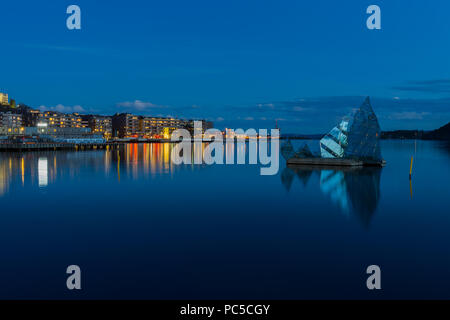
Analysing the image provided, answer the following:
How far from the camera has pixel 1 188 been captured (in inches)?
1148

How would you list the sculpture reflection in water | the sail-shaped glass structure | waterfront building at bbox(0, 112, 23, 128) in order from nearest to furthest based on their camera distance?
the sculpture reflection in water → the sail-shaped glass structure → waterfront building at bbox(0, 112, 23, 128)

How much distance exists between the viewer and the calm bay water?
1038 centimetres

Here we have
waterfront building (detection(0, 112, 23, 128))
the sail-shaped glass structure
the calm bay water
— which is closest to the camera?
the calm bay water

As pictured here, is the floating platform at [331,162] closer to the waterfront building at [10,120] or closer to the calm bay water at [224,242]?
the calm bay water at [224,242]

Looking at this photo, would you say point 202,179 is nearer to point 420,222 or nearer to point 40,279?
point 420,222

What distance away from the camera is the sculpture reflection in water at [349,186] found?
872 inches

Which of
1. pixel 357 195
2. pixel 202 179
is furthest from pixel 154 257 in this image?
pixel 202 179

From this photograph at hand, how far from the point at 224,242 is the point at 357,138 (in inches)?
1335

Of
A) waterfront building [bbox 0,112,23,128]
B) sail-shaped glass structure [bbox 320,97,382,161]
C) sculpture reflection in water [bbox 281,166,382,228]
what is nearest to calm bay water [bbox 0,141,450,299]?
sculpture reflection in water [bbox 281,166,382,228]

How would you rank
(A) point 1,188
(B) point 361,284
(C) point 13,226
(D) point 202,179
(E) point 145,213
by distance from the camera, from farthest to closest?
(D) point 202,179, (A) point 1,188, (E) point 145,213, (C) point 13,226, (B) point 361,284

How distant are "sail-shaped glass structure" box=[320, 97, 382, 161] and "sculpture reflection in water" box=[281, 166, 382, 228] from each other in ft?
7.83

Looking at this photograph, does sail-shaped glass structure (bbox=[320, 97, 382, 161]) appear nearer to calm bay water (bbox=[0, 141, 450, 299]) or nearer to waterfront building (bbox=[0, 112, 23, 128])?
calm bay water (bbox=[0, 141, 450, 299])

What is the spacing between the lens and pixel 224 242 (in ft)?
48.4
